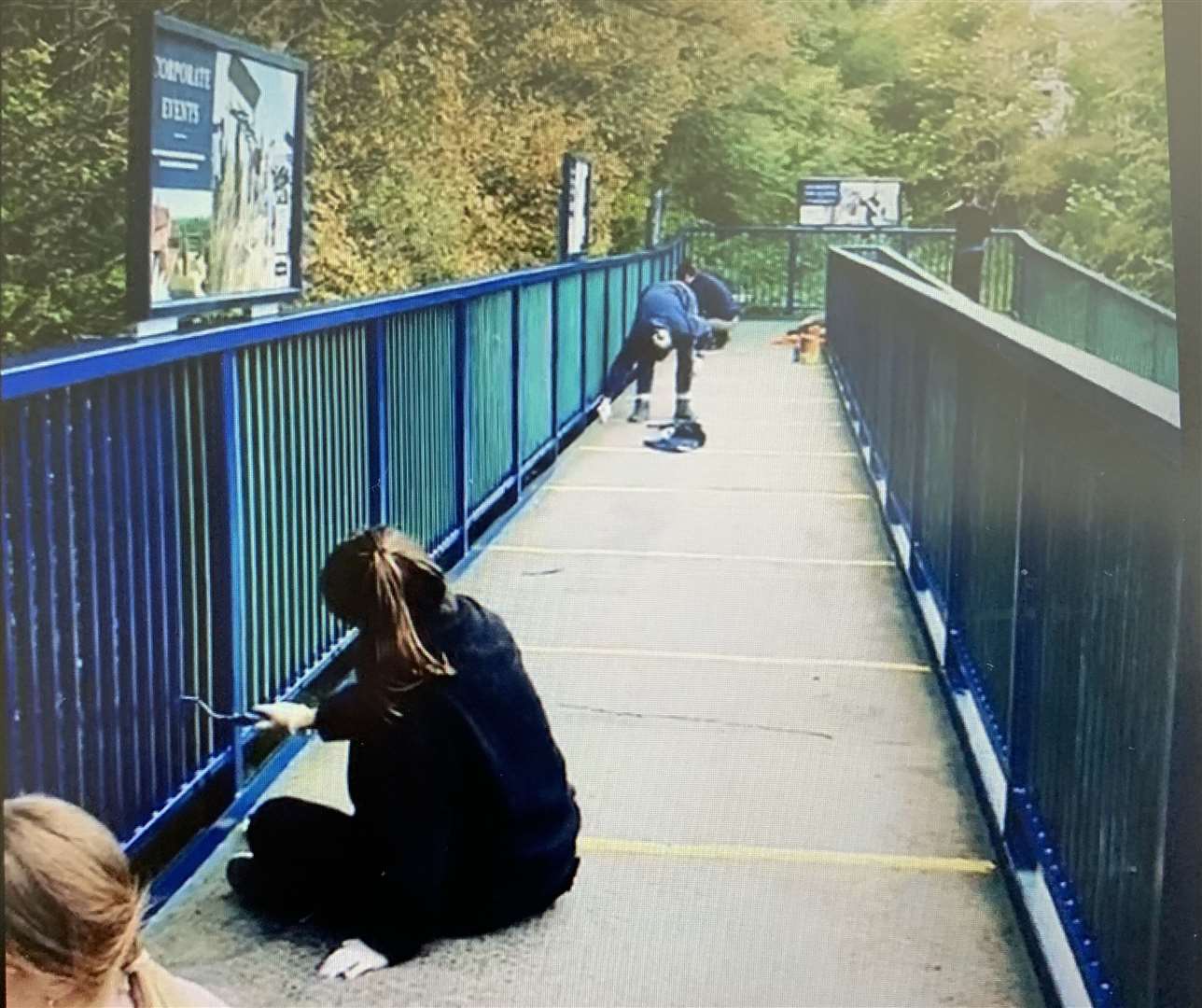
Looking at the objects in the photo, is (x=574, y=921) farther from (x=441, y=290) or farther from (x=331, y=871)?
(x=441, y=290)

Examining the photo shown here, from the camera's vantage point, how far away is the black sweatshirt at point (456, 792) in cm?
193

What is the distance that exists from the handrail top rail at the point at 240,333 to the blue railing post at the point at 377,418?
0.04 meters

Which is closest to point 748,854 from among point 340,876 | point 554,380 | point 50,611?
point 340,876

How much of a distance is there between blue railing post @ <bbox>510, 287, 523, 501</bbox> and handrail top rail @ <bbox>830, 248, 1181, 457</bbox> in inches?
20.3

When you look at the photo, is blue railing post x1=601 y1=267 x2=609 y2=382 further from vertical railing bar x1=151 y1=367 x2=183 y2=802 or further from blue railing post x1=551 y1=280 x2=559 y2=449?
vertical railing bar x1=151 y1=367 x2=183 y2=802

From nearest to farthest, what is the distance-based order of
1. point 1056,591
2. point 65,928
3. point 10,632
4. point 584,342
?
point 65,928 < point 10,632 < point 1056,591 < point 584,342

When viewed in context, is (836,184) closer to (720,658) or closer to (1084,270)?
(1084,270)

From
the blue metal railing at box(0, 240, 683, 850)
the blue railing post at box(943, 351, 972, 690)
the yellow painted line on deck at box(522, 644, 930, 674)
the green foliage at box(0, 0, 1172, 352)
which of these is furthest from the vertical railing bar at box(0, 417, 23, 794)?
the blue railing post at box(943, 351, 972, 690)

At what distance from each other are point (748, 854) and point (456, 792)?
0.33m

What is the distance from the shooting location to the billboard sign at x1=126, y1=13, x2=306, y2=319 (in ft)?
5.35

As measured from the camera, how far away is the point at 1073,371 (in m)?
1.92

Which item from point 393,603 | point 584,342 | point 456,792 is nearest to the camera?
point 393,603

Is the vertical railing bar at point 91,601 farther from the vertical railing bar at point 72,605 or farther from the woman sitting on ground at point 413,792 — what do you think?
the woman sitting on ground at point 413,792

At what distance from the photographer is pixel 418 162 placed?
6.09ft
